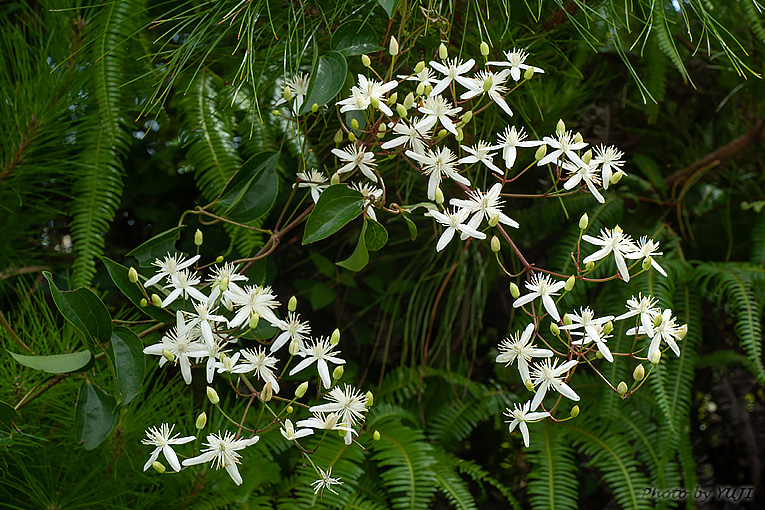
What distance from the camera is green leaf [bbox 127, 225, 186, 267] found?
1.77ft

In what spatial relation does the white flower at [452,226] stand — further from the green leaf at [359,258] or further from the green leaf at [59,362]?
the green leaf at [59,362]

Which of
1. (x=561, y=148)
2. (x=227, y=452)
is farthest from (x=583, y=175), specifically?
(x=227, y=452)

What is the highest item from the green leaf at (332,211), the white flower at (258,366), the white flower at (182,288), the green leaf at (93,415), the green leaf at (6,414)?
the green leaf at (332,211)

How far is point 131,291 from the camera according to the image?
51 cm

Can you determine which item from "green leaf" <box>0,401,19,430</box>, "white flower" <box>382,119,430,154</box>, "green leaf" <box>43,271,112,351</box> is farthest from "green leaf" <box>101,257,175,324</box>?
"white flower" <box>382,119,430,154</box>

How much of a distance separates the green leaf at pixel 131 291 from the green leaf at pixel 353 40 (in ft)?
0.90

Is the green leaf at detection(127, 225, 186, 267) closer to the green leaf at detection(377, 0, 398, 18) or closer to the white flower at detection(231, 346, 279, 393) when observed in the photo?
the white flower at detection(231, 346, 279, 393)

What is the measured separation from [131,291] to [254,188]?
5.6 inches

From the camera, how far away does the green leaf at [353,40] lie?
56cm

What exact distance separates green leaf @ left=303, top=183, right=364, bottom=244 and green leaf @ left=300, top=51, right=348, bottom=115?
0.26 ft

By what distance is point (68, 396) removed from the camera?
704 mm

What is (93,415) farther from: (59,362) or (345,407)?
(345,407)

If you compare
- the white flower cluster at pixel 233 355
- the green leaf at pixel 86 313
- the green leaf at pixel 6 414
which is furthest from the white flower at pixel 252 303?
the green leaf at pixel 6 414

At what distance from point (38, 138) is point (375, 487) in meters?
A: 0.66
